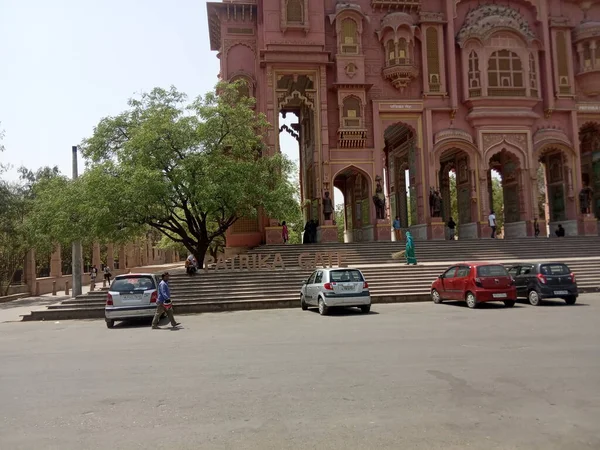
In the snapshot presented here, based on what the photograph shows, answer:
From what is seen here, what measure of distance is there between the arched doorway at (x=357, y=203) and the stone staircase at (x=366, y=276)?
544 cm

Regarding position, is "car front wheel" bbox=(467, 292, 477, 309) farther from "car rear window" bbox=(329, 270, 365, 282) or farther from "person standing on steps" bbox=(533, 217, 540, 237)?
"person standing on steps" bbox=(533, 217, 540, 237)

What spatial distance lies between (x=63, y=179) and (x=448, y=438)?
84.5 feet

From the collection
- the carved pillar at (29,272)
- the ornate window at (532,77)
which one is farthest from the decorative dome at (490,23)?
the carved pillar at (29,272)

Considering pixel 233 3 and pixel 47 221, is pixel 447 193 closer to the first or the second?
pixel 233 3

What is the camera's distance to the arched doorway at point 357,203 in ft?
108

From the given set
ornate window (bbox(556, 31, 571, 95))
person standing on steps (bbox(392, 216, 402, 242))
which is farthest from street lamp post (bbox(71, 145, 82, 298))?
ornate window (bbox(556, 31, 571, 95))

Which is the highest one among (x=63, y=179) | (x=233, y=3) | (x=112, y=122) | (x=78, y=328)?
(x=233, y=3)

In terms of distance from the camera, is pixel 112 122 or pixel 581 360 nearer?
pixel 581 360

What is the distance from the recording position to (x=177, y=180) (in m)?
20.8

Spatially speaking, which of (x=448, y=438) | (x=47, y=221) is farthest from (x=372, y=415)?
(x=47, y=221)

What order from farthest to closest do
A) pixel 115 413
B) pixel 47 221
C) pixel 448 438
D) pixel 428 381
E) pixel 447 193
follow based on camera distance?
1. pixel 447 193
2. pixel 47 221
3. pixel 428 381
4. pixel 115 413
5. pixel 448 438

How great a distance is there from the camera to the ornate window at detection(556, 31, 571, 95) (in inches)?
1353

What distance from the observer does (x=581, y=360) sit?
24.4 ft

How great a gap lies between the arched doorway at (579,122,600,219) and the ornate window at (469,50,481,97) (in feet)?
28.7
